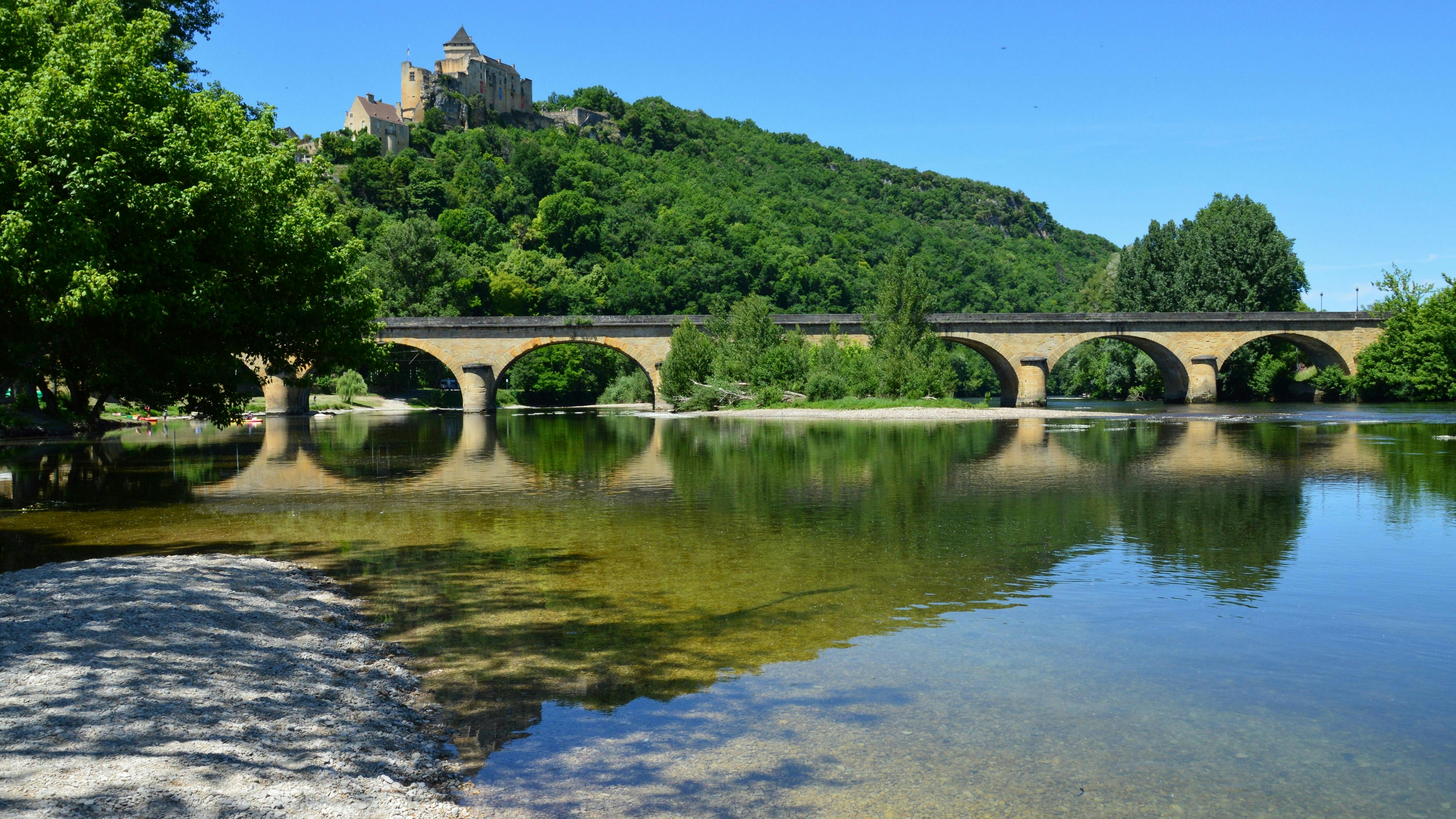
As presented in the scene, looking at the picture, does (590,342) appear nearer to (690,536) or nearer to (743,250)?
(743,250)

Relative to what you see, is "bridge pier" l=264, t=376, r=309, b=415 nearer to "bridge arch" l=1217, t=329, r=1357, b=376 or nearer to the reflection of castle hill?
the reflection of castle hill

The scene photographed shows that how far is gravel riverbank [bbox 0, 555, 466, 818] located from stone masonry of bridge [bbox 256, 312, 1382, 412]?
180 ft

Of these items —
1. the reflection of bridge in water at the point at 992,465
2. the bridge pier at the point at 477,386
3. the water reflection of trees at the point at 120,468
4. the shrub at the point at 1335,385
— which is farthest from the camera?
the bridge pier at the point at 477,386

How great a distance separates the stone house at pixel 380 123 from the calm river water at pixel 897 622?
106 meters

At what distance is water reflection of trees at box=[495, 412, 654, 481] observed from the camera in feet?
75.0

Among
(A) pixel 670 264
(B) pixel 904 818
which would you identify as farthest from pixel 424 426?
(A) pixel 670 264

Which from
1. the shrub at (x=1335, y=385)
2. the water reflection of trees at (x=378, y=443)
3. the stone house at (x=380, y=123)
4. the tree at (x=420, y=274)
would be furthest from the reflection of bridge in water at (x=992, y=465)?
the stone house at (x=380, y=123)

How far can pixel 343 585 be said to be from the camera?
32.2ft

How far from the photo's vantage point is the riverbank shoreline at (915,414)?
45.5 m

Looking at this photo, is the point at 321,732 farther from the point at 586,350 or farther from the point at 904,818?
the point at 586,350

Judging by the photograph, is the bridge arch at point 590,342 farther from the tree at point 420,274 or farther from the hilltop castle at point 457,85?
the hilltop castle at point 457,85

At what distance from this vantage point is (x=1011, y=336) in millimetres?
63844

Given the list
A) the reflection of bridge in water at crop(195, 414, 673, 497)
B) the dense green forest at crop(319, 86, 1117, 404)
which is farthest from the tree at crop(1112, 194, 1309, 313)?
the reflection of bridge in water at crop(195, 414, 673, 497)

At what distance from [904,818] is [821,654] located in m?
2.65
